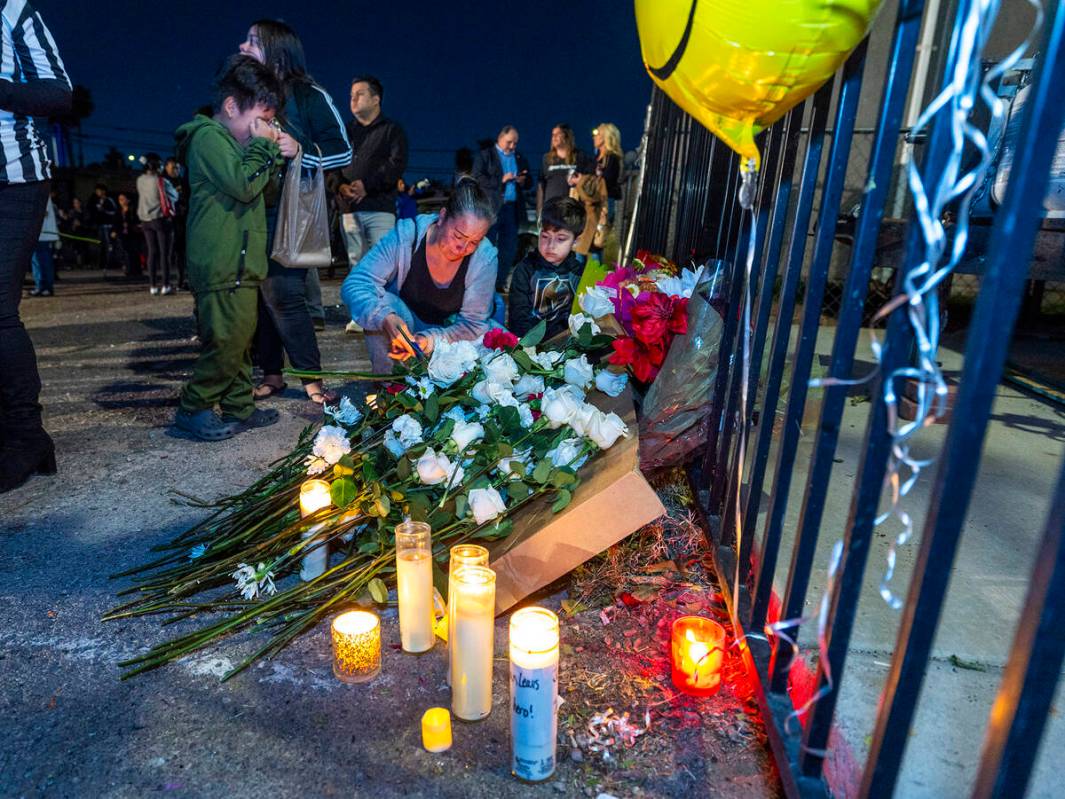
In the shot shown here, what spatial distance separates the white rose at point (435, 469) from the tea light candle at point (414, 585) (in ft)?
0.68

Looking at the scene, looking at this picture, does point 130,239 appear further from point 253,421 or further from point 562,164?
point 253,421

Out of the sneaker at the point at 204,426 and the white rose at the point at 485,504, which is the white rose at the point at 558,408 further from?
the sneaker at the point at 204,426

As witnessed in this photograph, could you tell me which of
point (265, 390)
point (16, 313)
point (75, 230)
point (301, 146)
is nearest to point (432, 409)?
point (16, 313)

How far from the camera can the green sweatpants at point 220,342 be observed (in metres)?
3.03

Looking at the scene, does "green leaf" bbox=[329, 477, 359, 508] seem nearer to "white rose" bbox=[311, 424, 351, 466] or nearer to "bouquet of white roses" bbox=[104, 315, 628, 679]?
"bouquet of white roses" bbox=[104, 315, 628, 679]

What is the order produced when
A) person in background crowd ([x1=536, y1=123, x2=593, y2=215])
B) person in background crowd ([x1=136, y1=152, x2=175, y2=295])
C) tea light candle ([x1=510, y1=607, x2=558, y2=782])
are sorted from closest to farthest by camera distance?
tea light candle ([x1=510, y1=607, x2=558, y2=782]) → person in background crowd ([x1=536, y1=123, x2=593, y2=215]) → person in background crowd ([x1=136, y1=152, x2=175, y2=295])

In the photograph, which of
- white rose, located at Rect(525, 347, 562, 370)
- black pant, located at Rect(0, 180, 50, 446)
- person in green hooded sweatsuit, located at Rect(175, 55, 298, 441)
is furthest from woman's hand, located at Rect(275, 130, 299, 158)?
white rose, located at Rect(525, 347, 562, 370)

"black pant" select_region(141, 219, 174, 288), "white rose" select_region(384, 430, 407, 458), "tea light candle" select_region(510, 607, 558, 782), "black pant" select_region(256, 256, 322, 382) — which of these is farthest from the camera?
"black pant" select_region(141, 219, 174, 288)

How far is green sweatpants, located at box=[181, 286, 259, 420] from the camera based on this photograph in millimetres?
3031

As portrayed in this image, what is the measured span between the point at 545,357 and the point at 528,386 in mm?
200

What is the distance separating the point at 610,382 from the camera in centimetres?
240

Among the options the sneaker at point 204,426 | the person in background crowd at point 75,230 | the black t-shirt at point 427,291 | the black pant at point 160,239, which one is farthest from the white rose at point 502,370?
the person in background crowd at point 75,230

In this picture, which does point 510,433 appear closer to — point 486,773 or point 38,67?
point 486,773

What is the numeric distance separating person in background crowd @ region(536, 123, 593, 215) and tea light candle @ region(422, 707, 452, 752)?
550cm
